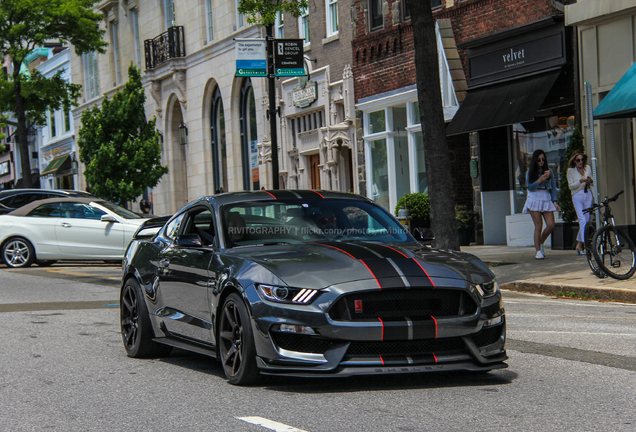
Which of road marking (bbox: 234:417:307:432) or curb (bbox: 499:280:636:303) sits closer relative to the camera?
road marking (bbox: 234:417:307:432)

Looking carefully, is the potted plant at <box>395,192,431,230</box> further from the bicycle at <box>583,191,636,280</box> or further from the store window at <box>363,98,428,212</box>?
the bicycle at <box>583,191,636,280</box>

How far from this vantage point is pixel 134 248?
8.47 metres

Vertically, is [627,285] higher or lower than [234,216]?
lower

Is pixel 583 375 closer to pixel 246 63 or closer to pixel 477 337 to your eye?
pixel 477 337

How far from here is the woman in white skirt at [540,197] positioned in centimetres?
1608

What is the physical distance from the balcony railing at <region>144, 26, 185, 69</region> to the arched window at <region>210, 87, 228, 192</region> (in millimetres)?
3169

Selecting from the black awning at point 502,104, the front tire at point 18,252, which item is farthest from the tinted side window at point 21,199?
the black awning at point 502,104

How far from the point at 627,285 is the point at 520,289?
1.74 metres

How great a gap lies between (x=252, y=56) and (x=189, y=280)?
1359 cm

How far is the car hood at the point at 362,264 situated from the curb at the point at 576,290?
5.53 metres

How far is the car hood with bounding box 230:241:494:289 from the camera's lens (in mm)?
5855

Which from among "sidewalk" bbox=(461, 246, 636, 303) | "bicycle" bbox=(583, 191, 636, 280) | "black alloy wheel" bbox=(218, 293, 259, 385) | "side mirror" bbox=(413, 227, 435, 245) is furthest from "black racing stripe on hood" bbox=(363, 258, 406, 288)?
"bicycle" bbox=(583, 191, 636, 280)

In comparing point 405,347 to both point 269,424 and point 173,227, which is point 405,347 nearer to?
point 269,424

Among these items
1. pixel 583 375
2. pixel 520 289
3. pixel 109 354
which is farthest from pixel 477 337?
pixel 520 289
